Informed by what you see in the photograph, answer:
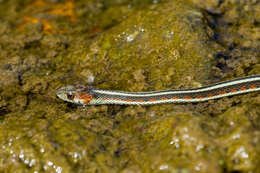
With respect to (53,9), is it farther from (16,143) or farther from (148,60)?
(16,143)

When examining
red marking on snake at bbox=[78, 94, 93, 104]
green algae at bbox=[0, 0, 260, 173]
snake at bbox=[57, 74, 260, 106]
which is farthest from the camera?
red marking on snake at bbox=[78, 94, 93, 104]

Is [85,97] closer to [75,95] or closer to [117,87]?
[75,95]

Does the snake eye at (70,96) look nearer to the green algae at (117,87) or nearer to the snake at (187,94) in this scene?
the green algae at (117,87)

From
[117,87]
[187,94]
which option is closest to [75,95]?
[117,87]

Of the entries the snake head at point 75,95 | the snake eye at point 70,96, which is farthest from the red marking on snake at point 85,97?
the snake eye at point 70,96

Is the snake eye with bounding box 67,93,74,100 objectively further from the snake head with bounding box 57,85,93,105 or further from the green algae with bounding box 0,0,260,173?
the green algae with bounding box 0,0,260,173

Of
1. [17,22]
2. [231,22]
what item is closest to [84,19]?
[17,22]

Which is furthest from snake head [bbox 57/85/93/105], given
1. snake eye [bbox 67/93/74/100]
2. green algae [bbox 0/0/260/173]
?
green algae [bbox 0/0/260/173]
